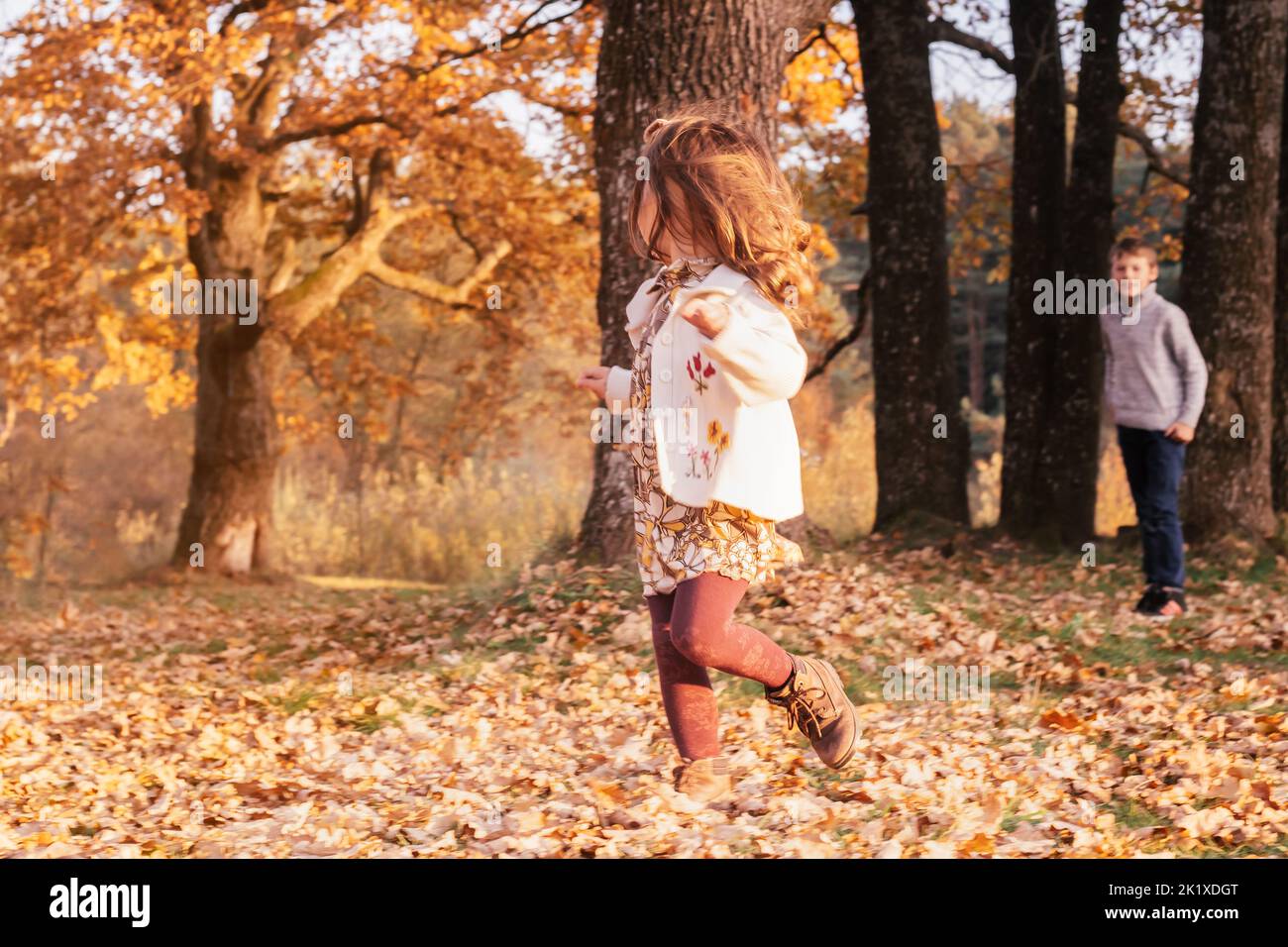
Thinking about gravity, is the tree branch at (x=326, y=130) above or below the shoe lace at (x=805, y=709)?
above

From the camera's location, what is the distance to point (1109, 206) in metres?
12.2

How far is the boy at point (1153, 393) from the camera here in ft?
26.8

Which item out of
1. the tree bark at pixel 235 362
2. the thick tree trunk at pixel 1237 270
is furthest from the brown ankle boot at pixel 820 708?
the tree bark at pixel 235 362

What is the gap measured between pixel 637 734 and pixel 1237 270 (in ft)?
22.3

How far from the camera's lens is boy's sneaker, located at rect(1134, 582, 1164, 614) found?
8562 mm

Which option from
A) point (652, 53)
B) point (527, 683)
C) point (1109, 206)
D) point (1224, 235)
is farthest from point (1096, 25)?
point (527, 683)

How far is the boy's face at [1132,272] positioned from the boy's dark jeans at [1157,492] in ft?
2.75

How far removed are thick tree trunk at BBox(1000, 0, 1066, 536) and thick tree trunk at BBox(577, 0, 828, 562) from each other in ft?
13.9

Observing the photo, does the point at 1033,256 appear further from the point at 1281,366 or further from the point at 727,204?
the point at 727,204

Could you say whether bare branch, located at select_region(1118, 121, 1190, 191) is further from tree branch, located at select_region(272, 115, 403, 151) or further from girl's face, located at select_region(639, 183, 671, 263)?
girl's face, located at select_region(639, 183, 671, 263)

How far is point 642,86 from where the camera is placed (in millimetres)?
8164

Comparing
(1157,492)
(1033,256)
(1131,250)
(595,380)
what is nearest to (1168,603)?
(1157,492)

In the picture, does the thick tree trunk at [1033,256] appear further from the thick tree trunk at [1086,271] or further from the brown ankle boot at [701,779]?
the brown ankle boot at [701,779]
